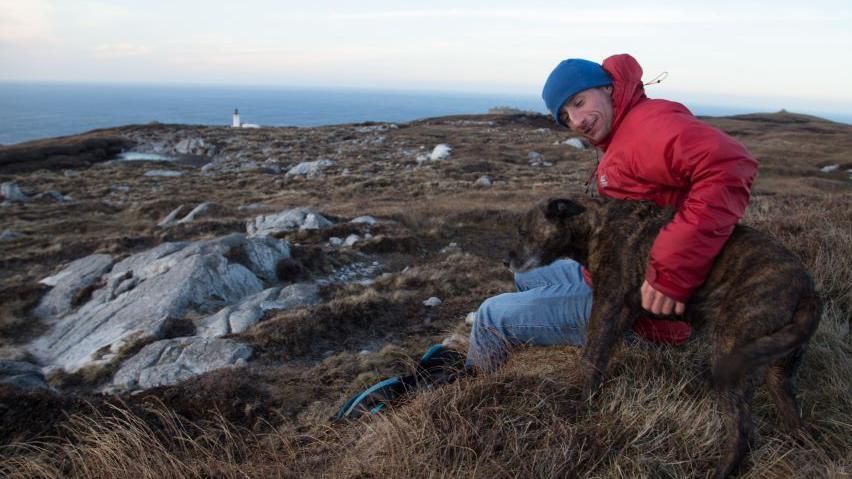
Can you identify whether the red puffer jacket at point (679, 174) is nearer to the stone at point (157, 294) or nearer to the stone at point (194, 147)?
the stone at point (157, 294)

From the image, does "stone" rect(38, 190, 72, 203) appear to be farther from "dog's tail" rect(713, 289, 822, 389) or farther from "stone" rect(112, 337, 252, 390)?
"dog's tail" rect(713, 289, 822, 389)

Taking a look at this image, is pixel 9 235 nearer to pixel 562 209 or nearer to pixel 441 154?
pixel 562 209

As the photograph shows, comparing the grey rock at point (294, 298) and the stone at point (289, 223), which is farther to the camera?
the stone at point (289, 223)

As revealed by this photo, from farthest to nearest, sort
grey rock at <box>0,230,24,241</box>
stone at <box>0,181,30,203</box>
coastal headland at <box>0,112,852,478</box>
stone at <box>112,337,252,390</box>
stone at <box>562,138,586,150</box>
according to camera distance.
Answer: stone at <box>562,138,586,150</box>, stone at <box>0,181,30,203</box>, grey rock at <box>0,230,24,241</box>, stone at <box>112,337,252,390</box>, coastal headland at <box>0,112,852,478</box>

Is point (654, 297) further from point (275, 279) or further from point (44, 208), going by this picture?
point (44, 208)

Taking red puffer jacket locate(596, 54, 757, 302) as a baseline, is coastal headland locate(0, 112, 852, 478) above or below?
below

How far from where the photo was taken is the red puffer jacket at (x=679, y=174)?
3156 millimetres

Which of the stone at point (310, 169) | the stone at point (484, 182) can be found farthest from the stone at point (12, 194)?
the stone at point (484, 182)

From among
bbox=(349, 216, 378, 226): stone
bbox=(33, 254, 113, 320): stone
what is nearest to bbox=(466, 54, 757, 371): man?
bbox=(33, 254, 113, 320): stone

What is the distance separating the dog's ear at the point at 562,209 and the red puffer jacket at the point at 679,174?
1.59 ft

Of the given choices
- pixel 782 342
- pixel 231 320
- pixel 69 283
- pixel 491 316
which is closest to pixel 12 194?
pixel 69 283

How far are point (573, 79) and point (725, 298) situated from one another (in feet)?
5.52

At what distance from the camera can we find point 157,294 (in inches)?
374

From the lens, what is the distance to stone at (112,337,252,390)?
6723mm
